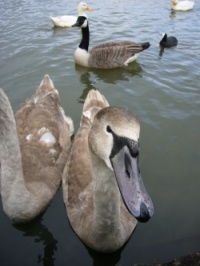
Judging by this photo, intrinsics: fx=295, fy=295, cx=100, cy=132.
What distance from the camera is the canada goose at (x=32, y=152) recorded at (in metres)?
3.64

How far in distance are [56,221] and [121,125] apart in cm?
251

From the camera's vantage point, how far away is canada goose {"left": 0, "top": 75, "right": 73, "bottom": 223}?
364 cm

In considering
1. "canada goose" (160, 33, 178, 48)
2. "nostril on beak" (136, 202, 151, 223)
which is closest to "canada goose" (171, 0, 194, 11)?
"canada goose" (160, 33, 178, 48)

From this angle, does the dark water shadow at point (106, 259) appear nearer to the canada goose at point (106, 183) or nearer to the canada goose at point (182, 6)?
the canada goose at point (106, 183)

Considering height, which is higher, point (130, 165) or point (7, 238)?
point (130, 165)

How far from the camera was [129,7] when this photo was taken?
45.2ft

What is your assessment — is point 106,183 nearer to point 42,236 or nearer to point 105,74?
point 42,236

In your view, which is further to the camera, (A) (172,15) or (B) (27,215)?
(A) (172,15)

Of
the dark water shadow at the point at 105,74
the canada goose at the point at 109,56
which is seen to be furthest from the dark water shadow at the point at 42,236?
the canada goose at the point at 109,56

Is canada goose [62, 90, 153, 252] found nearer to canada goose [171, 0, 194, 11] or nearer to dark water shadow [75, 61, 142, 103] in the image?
dark water shadow [75, 61, 142, 103]

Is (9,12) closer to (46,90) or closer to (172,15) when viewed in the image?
(172,15)

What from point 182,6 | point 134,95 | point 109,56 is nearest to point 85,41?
point 109,56

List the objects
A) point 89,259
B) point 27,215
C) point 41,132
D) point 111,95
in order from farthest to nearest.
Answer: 1. point 111,95
2. point 41,132
3. point 27,215
4. point 89,259

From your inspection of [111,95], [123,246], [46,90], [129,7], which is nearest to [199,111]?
[111,95]
